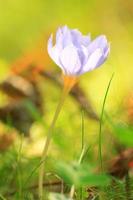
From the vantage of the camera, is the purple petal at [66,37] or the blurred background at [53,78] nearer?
the purple petal at [66,37]

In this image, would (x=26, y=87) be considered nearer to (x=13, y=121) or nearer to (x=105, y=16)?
(x=13, y=121)

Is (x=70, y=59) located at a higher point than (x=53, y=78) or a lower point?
lower

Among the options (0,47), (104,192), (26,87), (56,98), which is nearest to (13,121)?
(26,87)

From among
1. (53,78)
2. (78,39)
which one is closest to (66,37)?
(78,39)

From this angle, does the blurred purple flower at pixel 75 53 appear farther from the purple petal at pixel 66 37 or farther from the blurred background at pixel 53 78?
the blurred background at pixel 53 78

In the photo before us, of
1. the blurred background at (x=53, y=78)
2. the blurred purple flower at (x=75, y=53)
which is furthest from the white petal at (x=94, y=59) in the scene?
the blurred background at (x=53, y=78)

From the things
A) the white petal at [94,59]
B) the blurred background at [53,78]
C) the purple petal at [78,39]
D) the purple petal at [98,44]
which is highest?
the blurred background at [53,78]

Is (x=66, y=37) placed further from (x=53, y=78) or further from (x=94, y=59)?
(x=53, y=78)
